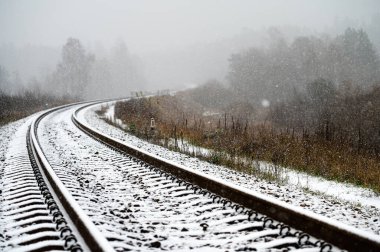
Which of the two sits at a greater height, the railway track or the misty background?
the misty background

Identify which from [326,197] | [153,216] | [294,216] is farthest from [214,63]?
[294,216]

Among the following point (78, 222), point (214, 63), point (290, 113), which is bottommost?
point (290, 113)

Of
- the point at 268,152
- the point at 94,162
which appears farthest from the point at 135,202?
the point at 268,152

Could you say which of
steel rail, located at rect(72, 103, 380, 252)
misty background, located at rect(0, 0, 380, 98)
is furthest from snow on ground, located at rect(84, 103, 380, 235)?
misty background, located at rect(0, 0, 380, 98)

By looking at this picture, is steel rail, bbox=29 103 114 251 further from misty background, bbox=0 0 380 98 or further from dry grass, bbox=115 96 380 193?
misty background, bbox=0 0 380 98

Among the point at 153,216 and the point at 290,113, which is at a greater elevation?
the point at 153,216

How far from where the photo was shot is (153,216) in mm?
4492

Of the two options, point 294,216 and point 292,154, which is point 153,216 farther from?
point 292,154

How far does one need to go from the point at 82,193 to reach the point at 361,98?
26391mm

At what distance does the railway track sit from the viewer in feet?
11.3

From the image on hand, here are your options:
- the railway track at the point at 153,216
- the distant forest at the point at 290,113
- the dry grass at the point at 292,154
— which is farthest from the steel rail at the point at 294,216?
the distant forest at the point at 290,113

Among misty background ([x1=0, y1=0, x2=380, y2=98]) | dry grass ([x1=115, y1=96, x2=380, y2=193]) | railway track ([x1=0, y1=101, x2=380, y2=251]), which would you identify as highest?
misty background ([x1=0, y1=0, x2=380, y2=98])

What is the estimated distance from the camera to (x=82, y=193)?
5.54 meters

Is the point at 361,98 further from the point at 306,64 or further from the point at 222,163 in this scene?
the point at 306,64
